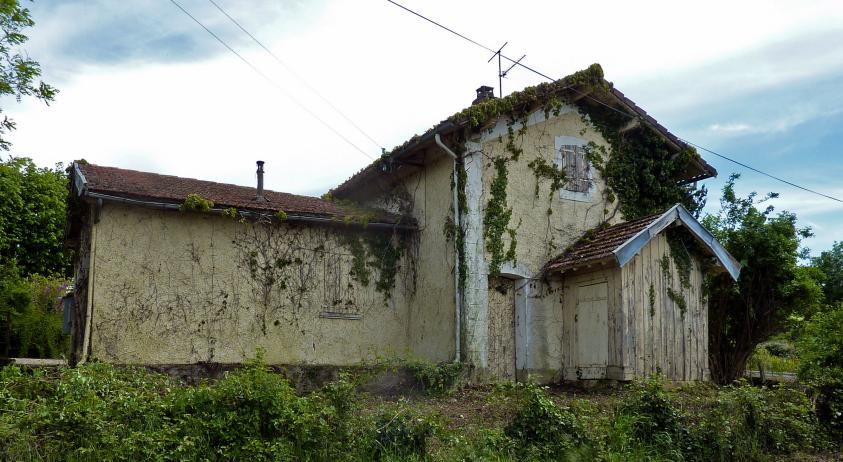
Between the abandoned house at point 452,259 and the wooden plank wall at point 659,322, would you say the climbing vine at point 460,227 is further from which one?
the wooden plank wall at point 659,322

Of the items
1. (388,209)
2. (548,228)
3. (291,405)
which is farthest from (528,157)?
(291,405)

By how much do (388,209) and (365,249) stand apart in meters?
1.88

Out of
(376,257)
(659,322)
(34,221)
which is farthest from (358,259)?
(34,221)

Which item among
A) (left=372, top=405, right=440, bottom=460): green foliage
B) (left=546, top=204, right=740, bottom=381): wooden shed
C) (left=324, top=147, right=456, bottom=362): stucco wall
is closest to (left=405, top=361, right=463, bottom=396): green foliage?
(left=324, top=147, right=456, bottom=362): stucco wall

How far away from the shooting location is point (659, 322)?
493 inches

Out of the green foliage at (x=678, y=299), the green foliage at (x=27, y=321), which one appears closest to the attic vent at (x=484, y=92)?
the green foliage at (x=678, y=299)

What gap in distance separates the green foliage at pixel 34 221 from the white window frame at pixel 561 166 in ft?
75.7

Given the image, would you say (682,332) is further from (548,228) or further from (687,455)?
(687,455)

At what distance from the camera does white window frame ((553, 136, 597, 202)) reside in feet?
46.7

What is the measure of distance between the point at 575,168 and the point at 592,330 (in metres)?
3.56

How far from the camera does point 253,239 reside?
522 inches

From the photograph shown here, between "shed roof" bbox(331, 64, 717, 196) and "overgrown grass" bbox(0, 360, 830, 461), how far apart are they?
18.4 ft

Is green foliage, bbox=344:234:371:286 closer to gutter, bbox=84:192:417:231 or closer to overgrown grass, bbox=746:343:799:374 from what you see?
gutter, bbox=84:192:417:231

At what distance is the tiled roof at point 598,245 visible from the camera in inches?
494
